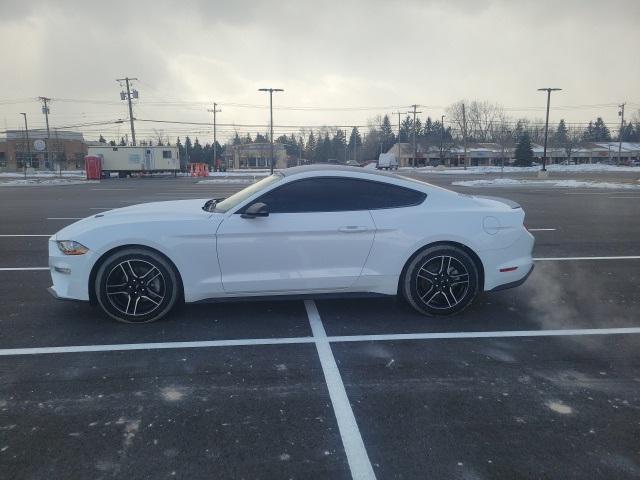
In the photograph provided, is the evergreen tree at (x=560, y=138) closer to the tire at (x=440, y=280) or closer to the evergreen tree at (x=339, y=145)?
the evergreen tree at (x=339, y=145)

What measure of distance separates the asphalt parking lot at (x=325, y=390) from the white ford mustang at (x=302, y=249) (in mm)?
330

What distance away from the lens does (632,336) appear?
4.25 metres

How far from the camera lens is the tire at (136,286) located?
441 centimetres

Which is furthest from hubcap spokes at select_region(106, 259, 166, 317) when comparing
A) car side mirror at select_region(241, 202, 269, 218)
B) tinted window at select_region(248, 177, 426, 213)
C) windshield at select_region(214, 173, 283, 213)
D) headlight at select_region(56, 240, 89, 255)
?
tinted window at select_region(248, 177, 426, 213)

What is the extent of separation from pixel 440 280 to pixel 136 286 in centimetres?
289

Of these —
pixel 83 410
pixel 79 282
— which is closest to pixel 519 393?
pixel 83 410

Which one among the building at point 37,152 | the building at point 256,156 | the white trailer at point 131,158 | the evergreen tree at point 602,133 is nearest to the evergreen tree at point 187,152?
the building at point 256,156

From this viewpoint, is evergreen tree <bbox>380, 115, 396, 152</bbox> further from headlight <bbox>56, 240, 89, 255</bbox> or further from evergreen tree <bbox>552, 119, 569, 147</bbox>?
headlight <bbox>56, 240, 89, 255</bbox>

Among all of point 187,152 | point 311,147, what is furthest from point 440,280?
point 311,147

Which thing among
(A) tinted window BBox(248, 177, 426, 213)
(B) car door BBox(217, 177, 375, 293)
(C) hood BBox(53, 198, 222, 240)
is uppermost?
(A) tinted window BBox(248, 177, 426, 213)

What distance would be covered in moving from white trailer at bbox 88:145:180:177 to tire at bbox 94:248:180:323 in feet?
144

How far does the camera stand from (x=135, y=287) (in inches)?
175

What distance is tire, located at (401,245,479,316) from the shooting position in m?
4.63

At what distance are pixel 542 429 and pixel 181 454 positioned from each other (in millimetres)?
2073
